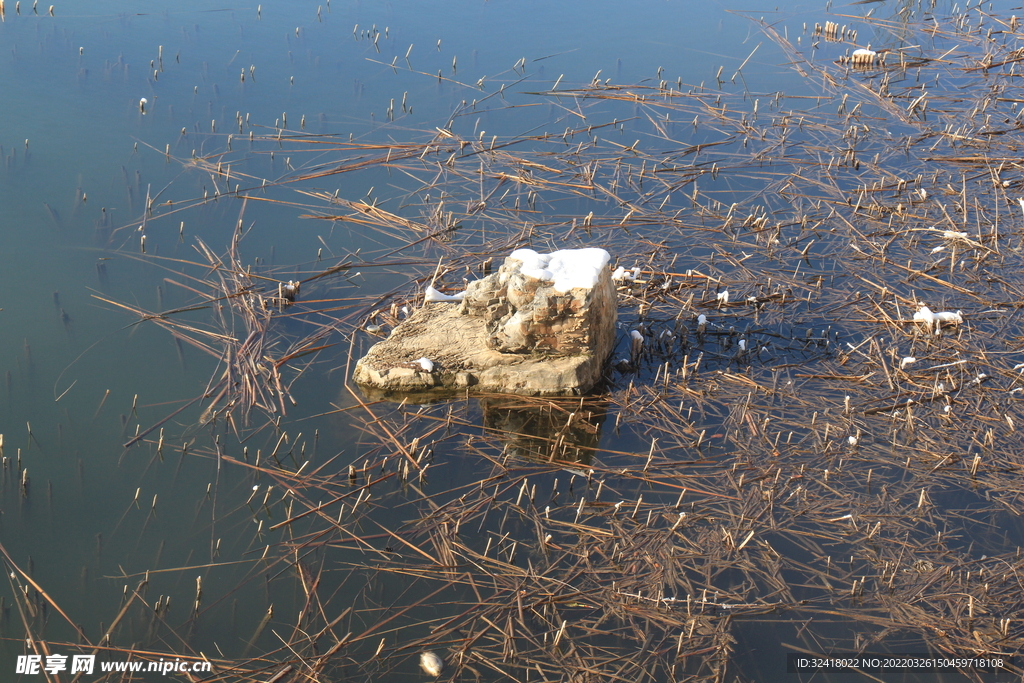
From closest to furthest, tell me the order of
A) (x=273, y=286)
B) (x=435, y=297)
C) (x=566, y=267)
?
(x=566, y=267), (x=435, y=297), (x=273, y=286)

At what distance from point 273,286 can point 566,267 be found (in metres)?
2.17

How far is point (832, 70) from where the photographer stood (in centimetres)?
972

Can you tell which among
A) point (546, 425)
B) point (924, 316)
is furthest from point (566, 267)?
point (924, 316)

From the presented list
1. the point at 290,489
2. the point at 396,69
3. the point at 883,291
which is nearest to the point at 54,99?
the point at 396,69

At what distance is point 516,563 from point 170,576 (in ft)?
5.12

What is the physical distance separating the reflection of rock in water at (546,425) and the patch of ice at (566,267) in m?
0.70

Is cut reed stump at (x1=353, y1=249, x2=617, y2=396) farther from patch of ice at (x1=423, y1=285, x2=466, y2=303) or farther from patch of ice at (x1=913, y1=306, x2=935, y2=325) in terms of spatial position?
patch of ice at (x1=913, y1=306, x2=935, y2=325)

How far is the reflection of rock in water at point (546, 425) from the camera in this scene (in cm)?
459

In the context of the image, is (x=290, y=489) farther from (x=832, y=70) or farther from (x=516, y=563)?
(x=832, y=70)

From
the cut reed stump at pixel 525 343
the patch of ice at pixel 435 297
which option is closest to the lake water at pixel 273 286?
the cut reed stump at pixel 525 343

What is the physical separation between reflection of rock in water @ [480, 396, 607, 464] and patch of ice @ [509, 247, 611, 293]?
70cm

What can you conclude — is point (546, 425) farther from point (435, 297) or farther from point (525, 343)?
point (435, 297)

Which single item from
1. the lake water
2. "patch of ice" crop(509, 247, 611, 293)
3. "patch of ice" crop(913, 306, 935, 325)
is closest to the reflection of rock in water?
the lake water

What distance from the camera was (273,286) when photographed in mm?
5809
